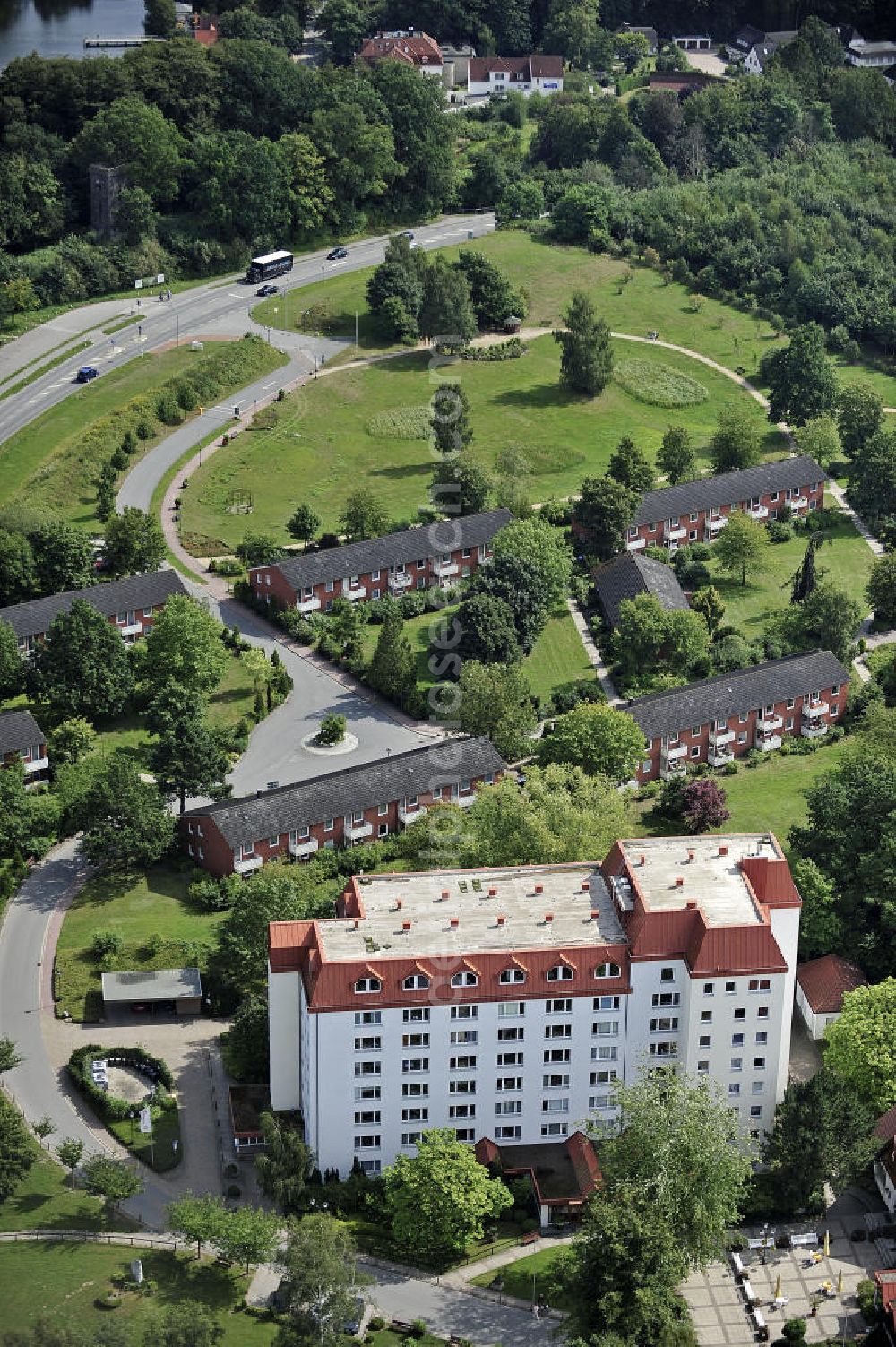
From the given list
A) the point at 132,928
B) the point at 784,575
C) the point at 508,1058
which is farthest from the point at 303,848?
the point at 784,575

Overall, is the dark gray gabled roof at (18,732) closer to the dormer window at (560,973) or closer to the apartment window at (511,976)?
the apartment window at (511,976)

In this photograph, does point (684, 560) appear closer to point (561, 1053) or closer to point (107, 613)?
point (107, 613)

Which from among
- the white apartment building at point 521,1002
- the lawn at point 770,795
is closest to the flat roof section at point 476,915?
the white apartment building at point 521,1002

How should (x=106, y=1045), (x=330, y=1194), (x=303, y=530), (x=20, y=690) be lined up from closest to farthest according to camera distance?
(x=330, y=1194) < (x=106, y=1045) < (x=20, y=690) < (x=303, y=530)

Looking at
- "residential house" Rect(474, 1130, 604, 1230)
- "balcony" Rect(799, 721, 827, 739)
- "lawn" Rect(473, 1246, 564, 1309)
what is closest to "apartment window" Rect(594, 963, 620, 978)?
"residential house" Rect(474, 1130, 604, 1230)

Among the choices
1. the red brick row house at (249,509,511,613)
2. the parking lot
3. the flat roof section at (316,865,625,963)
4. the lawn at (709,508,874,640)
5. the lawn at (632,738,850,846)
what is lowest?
the parking lot

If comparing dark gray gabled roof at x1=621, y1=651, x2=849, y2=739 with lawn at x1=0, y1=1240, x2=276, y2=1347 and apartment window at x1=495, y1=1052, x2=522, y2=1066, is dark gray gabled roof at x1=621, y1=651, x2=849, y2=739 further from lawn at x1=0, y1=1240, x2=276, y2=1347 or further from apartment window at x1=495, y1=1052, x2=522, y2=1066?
lawn at x1=0, y1=1240, x2=276, y2=1347

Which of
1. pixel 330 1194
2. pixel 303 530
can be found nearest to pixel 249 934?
pixel 330 1194
